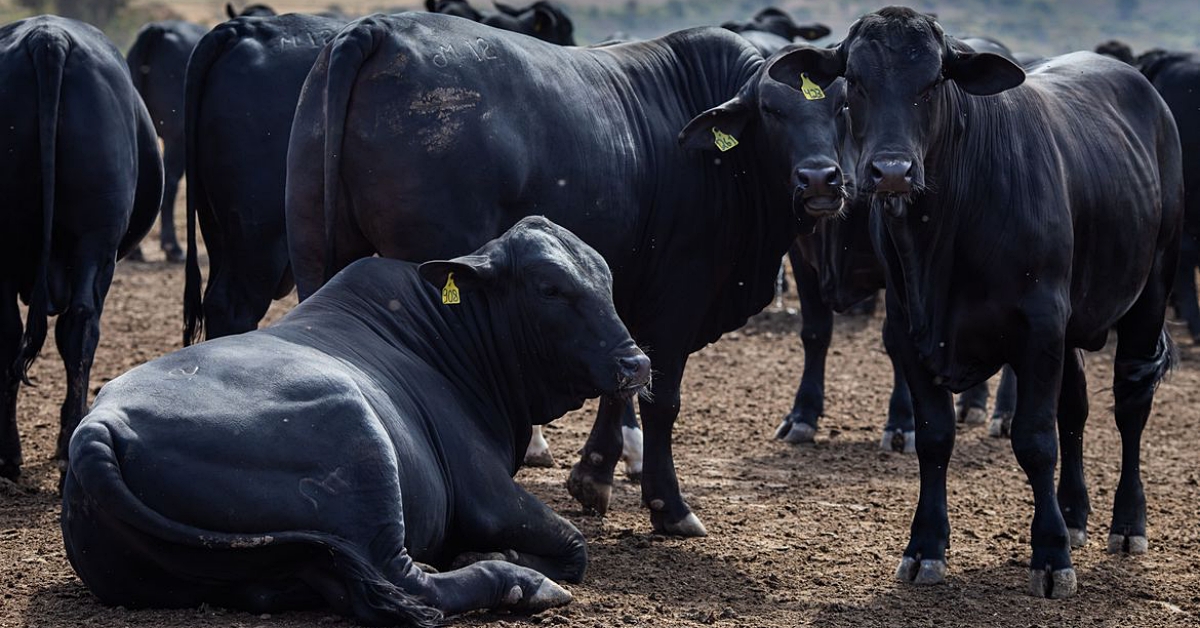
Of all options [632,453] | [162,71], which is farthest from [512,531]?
[162,71]

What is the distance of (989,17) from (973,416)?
9017 centimetres

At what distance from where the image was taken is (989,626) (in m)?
5.53

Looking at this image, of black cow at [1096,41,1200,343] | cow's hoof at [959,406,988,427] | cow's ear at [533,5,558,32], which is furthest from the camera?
cow's ear at [533,5,558,32]

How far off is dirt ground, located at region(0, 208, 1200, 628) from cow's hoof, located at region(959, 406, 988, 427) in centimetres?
45

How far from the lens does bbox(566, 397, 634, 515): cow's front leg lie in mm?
7008

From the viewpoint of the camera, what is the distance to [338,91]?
590cm

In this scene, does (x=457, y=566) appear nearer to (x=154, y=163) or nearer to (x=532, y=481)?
(x=532, y=481)

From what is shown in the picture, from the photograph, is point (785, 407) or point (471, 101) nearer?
point (471, 101)

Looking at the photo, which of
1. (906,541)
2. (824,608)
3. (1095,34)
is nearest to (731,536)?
(906,541)

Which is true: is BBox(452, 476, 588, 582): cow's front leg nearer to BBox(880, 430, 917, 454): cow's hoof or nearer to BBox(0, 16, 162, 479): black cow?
BBox(0, 16, 162, 479): black cow

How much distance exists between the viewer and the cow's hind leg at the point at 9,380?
7203 millimetres

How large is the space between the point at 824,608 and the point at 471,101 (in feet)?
7.61

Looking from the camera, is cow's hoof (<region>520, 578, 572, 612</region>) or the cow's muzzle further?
the cow's muzzle

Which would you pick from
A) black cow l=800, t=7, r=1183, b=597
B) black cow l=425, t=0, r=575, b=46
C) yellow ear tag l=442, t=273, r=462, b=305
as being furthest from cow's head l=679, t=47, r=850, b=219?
black cow l=425, t=0, r=575, b=46
